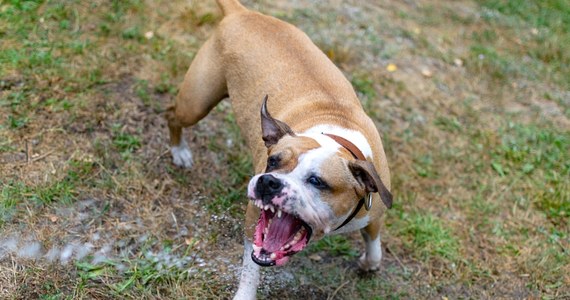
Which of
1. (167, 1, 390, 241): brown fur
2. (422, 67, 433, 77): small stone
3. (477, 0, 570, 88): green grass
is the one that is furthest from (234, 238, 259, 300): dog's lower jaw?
(477, 0, 570, 88): green grass

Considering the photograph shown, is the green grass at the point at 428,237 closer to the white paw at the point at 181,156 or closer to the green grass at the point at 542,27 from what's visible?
the white paw at the point at 181,156

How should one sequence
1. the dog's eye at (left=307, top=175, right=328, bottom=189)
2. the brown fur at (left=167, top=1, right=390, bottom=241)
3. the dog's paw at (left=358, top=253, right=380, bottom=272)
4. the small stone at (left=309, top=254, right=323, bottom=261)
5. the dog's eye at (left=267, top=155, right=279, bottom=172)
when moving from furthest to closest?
the small stone at (left=309, top=254, right=323, bottom=261) < the dog's paw at (left=358, top=253, right=380, bottom=272) < the brown fur at (left=167, top=1, right=390, bottom=241) < the dog's eye at (left=267, top=155, right=279, bottom=172) < the dog's eye at (left=307, top=175, right=328, bottom=189)

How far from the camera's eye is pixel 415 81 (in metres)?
6.30

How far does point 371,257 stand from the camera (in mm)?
4137

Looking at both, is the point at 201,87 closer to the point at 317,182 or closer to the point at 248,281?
the point at 248,281

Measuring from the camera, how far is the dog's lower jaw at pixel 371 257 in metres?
4.06

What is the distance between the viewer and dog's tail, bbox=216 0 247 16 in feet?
14.7

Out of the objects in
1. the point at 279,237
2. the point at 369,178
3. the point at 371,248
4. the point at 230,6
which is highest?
the point at 369,178

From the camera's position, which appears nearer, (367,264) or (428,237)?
(367,264)

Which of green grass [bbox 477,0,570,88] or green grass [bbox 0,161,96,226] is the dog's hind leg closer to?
green grass [bbox 0,161,96,226]

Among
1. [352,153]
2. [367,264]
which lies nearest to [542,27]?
[367,264]

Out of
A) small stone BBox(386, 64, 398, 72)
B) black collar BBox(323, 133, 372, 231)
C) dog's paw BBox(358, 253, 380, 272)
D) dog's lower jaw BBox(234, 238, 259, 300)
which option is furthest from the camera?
small stone BBox(386, 64, 398, 72)

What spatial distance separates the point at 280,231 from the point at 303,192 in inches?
11.0

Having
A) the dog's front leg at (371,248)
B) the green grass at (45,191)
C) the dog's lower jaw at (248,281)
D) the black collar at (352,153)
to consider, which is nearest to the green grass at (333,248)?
the dog's front leg at (371,248)
